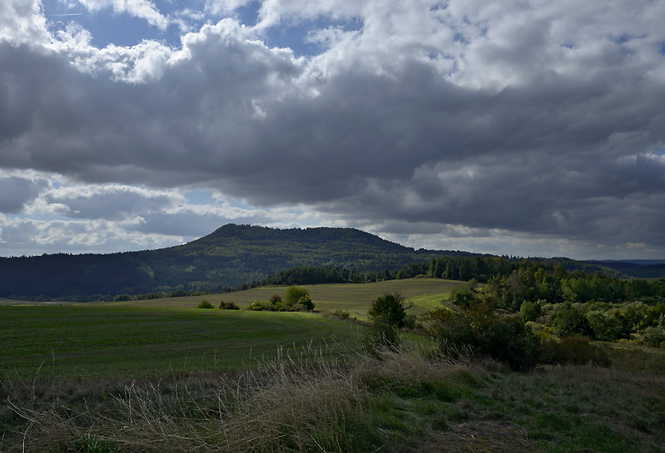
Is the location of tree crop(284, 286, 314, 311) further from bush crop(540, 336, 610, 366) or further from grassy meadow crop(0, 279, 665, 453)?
grassy meadow crop(0, 279, 665, 453)

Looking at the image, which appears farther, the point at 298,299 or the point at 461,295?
the point at 461,295

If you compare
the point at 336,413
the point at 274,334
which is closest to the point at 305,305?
the point at 274,334

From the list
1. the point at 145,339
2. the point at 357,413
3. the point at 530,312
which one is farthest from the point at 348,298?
the point at 357,413

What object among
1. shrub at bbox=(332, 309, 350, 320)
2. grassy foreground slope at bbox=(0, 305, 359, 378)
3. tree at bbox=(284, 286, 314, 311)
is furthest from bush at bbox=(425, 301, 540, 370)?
tree at bbox=(284, 286, 314, 311)

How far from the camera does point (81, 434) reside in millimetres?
5336

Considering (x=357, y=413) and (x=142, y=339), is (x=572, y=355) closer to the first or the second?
(x=357, y=413)

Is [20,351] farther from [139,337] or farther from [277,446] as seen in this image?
[277,446]

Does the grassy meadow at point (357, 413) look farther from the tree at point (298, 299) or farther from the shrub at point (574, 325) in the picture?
the tree at point (298, 299)

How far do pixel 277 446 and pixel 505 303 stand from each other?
10907 cm

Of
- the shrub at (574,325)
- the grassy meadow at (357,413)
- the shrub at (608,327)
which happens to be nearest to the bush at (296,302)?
the shrub at (574,325)

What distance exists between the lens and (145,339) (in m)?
37.9

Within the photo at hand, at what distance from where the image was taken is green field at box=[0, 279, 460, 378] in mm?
25641

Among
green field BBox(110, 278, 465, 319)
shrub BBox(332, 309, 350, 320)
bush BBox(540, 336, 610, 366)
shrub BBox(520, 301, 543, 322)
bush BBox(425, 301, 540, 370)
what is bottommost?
shrub BBox(520, 301, 543, 322)

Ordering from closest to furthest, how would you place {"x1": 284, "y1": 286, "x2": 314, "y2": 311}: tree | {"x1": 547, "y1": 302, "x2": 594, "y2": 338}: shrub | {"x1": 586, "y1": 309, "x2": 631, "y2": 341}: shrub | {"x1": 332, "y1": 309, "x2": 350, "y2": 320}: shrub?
{"x1": 547, "y1": 302, "x2": 594, "y2": 338}: shrub → {"x1": 586, "y1": 309, "x2": 631, "y2": 341}: shrub → {"x1": 332, "y1": 309, "x2": 350, "y2": 320}: shrub → {"x1": 284, "y1": 286, "x2": 314, "y2": 311}: tree
